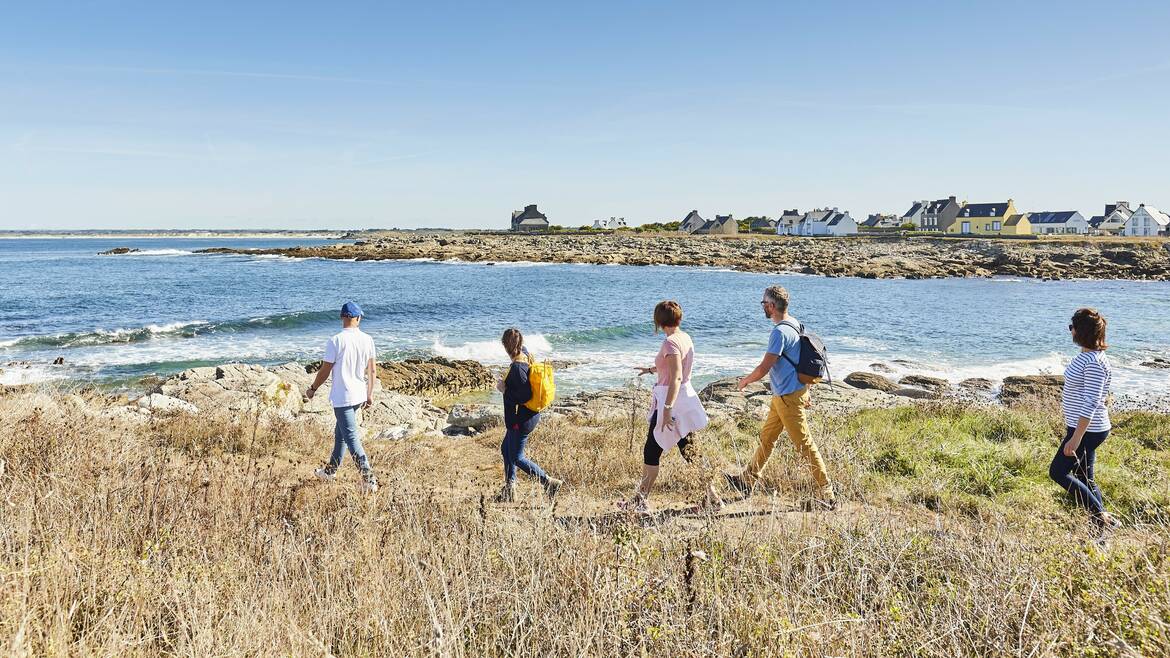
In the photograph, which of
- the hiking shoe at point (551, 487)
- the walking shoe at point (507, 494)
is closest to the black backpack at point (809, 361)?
the hiking shoe at point (551, 487)

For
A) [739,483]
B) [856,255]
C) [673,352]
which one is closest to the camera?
[673,352]

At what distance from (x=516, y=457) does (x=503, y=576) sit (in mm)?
2931

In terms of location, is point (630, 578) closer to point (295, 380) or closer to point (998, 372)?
point (295, 380)

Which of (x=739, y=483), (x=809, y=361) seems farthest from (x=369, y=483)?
(x=809, y=361)

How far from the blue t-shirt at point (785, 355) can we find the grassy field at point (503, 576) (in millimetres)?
1062

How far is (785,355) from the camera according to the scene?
19.5ft

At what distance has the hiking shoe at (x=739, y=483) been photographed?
635 cm

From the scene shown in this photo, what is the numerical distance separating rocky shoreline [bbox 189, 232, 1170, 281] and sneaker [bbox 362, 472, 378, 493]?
5053cm

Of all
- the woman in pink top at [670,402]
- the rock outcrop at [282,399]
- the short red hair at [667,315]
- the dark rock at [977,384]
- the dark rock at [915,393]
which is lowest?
the dark rock at [977,384]

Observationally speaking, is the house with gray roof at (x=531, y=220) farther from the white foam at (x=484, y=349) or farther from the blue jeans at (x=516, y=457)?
the blue jeans at (x=516, y=457)

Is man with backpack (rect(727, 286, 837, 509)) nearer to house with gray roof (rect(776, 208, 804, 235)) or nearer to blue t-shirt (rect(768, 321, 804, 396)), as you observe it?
blue t-shirt (rect(768, 321, 804, 396))

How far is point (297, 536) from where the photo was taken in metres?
4.60

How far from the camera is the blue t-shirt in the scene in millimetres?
5922

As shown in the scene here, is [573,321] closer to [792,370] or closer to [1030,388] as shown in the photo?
[1030,388]
